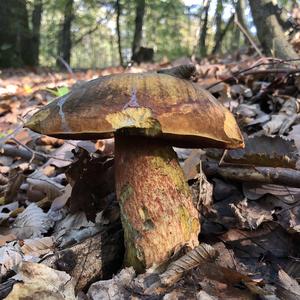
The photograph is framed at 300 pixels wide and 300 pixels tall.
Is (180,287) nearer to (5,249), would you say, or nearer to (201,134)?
(201,134)

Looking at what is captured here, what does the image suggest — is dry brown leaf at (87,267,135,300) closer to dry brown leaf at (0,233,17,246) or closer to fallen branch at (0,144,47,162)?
dry brown leaf at (0,233,17,246)

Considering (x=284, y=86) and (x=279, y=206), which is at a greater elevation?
(x=284, y=86)

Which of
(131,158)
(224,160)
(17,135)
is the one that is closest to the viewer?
(131,158)

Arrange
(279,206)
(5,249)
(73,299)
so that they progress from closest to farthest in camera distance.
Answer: (73,299), (5,249), (279,206)

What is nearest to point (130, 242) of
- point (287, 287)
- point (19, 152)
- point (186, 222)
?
point (186, 222)

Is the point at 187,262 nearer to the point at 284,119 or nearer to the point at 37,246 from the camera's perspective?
the point at 37,246

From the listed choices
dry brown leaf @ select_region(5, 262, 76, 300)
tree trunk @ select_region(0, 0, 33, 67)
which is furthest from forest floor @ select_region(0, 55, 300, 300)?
tree trunk @ select_region(0, 0, 33, 67)

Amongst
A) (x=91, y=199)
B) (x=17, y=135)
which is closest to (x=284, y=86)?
(x=91, y=199)
